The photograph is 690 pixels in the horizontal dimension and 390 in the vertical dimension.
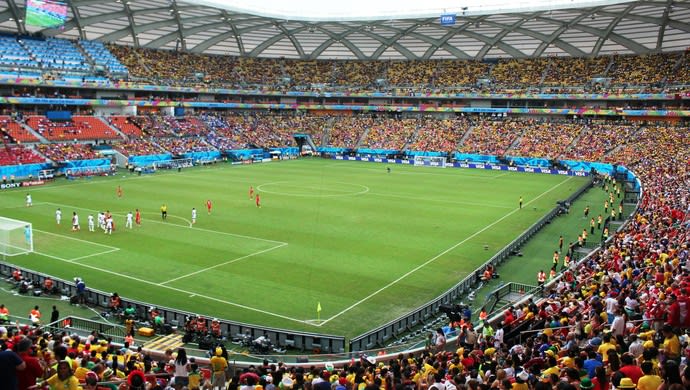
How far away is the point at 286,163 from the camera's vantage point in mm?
83812

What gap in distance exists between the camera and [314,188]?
2266 inches

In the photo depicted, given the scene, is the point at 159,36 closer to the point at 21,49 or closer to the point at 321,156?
the point at 21,49

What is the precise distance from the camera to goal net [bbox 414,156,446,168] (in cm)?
8238

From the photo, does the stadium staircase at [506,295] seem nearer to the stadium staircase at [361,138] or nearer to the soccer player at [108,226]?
the soccer player at [108,226]

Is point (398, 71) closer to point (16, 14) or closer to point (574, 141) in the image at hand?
point (574, 141)

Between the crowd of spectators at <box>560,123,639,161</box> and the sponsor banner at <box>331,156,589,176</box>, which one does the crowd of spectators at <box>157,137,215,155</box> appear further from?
the crowd of spectators at <box>560,123,639,161</box>

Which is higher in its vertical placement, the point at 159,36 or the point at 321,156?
the point at 159,36

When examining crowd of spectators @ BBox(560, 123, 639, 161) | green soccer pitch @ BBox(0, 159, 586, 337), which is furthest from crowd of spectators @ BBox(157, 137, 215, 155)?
crowd of spectators @ BBox(560, 123, 639, 161)

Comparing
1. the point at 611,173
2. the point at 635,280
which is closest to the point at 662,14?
the point at 611,173

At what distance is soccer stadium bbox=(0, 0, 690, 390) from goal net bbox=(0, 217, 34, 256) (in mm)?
110

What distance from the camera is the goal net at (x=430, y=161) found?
270 ft

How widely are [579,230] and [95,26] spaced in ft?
249

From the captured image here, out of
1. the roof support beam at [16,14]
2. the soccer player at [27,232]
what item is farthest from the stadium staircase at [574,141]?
the roof support beam at [16,14]

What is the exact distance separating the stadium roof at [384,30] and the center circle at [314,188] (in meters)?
32.6
